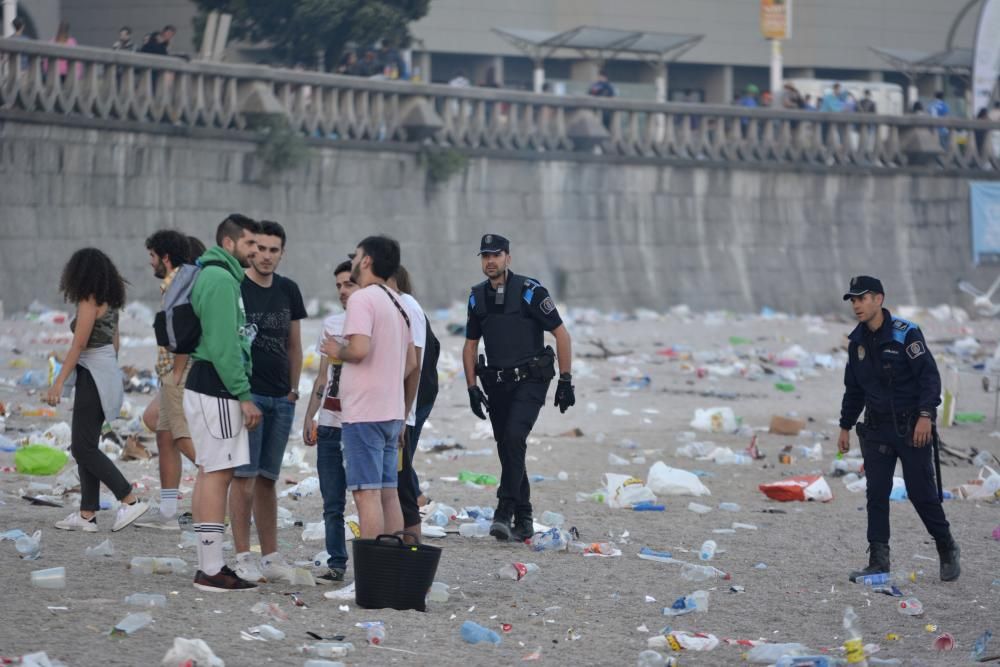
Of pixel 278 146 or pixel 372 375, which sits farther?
pixel 278 146

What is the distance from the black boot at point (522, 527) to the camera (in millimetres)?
9625

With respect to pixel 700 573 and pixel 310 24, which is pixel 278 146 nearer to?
pixel 310 24

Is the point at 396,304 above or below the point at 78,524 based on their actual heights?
A: above

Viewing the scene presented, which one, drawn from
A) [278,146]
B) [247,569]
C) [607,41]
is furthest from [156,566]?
[607,41]

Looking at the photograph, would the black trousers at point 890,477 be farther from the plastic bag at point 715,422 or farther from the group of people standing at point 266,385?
the plastic bag at point 715,422

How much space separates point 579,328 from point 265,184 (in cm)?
552

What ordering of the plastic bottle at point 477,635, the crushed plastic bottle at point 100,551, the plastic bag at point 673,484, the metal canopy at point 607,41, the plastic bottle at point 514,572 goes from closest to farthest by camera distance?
the plastic bottle at point 477,635, the crushed plastic bottle at point 100,551, the plastic bottle at point 514,572, the plastic bag at point 673,484, the metal canopy at point 607,41

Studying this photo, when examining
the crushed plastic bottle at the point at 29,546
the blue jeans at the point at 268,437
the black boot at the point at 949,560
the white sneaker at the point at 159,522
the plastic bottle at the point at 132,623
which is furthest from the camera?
the white sneaker at the point at 159,522

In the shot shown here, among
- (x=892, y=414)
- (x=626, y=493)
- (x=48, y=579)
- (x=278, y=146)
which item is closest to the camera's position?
(x=48, y=579)

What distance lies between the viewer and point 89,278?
29.7ft

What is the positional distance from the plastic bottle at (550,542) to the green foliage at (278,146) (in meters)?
18.1

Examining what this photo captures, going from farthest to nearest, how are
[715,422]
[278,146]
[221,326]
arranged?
[278,146]
[715,422]
[221,326]

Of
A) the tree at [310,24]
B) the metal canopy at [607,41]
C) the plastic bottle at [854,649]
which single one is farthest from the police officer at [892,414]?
the metal canopy at [607,41]

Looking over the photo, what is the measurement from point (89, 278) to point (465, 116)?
72.7ft
